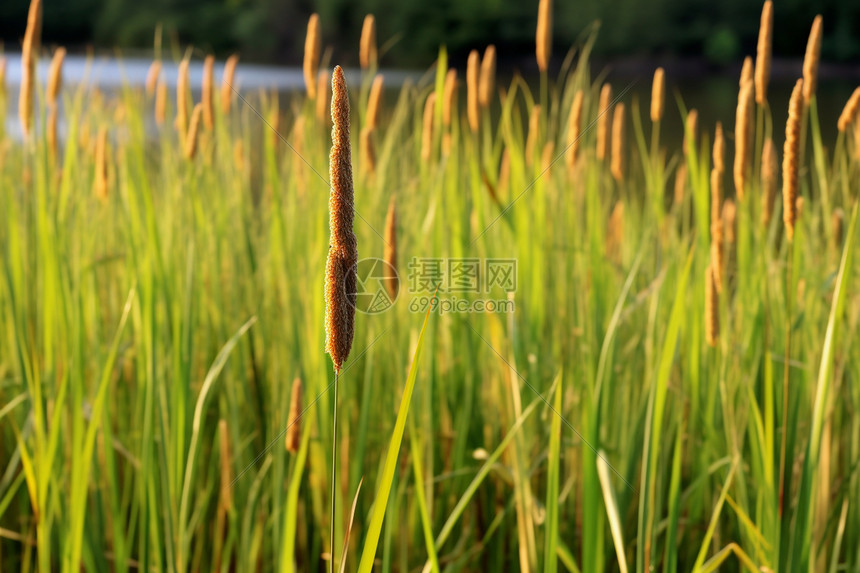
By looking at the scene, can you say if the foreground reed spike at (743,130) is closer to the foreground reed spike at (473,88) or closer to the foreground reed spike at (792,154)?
the foreground reed spike at (792,154)

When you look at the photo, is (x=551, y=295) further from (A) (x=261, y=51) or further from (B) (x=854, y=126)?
(A) (x=261, y=51)

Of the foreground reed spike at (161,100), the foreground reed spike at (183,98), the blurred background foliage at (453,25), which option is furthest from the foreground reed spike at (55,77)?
the blurred background foliage at (453,25)

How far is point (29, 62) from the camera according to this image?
138 cm

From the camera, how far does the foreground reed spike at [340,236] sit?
414 millimetres

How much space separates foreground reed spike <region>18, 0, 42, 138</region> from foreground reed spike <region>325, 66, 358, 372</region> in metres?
1.14

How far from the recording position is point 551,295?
→ 1575 millimetres

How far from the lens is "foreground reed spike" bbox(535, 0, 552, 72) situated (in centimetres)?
169

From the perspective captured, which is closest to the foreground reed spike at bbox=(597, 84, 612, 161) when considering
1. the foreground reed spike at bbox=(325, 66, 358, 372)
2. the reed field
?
the reed field

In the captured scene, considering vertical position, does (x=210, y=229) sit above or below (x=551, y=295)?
above

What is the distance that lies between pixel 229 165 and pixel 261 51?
20.7m

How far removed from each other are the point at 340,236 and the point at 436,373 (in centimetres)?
91

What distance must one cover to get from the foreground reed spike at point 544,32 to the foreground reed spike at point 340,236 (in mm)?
1347

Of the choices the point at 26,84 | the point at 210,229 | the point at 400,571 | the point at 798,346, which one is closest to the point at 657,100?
the point at 798,346

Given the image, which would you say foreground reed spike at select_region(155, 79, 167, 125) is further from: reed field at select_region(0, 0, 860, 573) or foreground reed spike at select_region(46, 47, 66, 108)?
foreground reed spike at select_region(46, 47, 66, 108)
